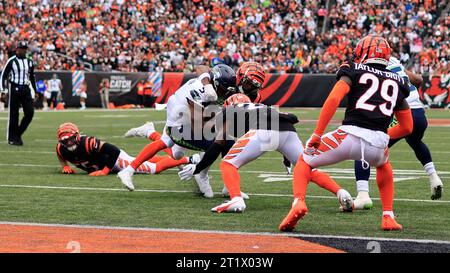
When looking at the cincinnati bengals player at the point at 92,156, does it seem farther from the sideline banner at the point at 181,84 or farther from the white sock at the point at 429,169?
the sideline banner at the point at 181,84

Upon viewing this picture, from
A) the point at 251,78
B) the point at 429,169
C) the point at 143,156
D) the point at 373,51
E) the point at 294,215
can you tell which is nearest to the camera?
the point at 294,215

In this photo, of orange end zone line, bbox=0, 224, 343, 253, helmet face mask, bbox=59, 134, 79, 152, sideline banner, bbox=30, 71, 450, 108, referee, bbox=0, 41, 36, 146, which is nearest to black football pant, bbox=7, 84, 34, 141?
referee, bbox=0, 41, 36, 146

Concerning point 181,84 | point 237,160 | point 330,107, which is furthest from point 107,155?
point 181,84

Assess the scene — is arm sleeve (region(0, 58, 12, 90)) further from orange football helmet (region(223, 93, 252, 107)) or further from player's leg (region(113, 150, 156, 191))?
orange football helmet (region(223, 93, 252, 107))

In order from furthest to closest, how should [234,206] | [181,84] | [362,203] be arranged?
[181,84]
[362,203]
[234,206]

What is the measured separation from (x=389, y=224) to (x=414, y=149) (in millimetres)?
2343

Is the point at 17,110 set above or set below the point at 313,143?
below

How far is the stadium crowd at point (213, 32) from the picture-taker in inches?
1410

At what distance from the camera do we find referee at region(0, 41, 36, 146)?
17.1m

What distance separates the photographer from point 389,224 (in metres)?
7.39

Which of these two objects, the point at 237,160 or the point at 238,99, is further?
the point at 238,99

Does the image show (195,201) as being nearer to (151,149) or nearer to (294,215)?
(151,149)
